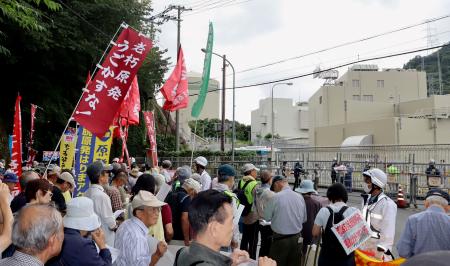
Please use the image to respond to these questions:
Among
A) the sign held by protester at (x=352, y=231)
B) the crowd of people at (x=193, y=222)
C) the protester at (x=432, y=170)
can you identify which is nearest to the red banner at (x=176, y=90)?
the crowd of people at (x=193, y=222)

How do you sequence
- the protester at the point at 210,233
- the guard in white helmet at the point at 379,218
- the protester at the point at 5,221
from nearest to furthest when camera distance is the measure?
the protester at the point at 210,233 → the protester at the point at 5,221 → the guard in white helmet at the point at 379,218

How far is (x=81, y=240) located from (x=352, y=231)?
317cm

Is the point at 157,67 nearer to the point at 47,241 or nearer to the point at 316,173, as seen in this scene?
the point at 316,173

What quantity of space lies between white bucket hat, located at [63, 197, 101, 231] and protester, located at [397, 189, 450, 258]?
3.42 m

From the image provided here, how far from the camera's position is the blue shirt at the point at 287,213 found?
21.1 ft

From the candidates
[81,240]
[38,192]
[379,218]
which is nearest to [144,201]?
[81,240]

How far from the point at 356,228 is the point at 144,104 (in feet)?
95.8

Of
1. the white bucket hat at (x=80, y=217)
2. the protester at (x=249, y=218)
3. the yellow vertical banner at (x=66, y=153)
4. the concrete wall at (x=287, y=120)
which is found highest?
Result: the concrete wall at (x=287, y=120)

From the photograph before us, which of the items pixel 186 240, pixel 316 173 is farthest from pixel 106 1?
pixel 186 240

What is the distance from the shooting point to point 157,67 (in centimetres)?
2958

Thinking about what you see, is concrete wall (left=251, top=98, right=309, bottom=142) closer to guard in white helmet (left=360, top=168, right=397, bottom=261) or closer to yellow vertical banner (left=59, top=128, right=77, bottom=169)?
yellow vertical banner (left=59, top=128, right=77, bottom=169)

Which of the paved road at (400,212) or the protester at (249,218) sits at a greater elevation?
the protester at (249,218)

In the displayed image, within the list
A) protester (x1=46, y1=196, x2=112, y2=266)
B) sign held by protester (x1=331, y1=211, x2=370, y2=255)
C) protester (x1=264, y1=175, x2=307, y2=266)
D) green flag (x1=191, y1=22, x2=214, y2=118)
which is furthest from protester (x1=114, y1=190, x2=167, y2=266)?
green flag (x1=191, y1=22, x2=214, y2=118)

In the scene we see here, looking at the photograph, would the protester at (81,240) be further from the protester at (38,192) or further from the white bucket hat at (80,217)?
the protester at (38,192)
